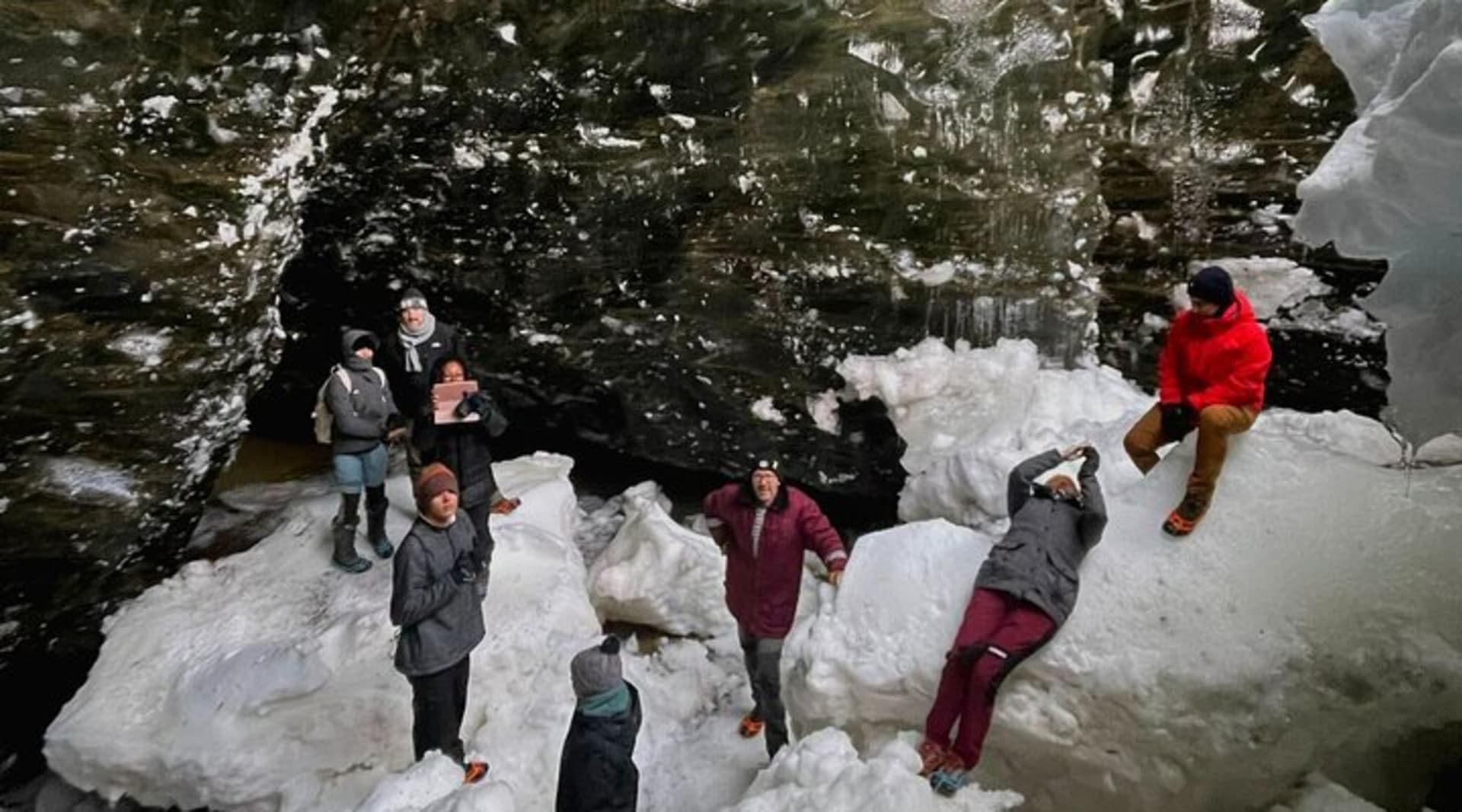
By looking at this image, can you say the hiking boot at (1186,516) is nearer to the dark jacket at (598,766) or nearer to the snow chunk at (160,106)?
the dark jacket at (598,766)

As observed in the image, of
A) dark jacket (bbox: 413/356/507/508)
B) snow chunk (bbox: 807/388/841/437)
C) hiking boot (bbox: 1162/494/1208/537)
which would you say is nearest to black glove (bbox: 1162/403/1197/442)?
hiking boot (bbox: 1162/494/1208/537)

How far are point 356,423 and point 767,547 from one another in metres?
2.60

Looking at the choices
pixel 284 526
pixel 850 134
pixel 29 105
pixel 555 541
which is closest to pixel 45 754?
pixel 284 526

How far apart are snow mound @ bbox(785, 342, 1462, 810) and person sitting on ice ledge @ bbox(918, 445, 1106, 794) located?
0.50ft

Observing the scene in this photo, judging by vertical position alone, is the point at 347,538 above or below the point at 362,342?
below

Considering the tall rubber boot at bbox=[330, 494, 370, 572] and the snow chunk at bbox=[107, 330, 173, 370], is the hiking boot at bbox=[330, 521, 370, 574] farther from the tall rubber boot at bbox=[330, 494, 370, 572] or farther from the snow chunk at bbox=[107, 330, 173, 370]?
the snow chunk at bbox=[107, 330, 173, 370]

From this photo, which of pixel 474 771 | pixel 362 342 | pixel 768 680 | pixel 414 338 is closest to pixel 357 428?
pixel 362 342

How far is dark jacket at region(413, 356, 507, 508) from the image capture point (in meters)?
5.66

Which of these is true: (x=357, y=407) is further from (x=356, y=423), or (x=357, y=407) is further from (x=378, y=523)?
(x=378, y=523)

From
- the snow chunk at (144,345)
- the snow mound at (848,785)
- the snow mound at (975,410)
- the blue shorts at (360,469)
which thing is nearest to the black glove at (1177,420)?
the snow mound at (975,410)

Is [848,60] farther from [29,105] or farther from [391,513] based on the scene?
[29,105]

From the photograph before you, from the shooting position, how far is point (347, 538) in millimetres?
6062

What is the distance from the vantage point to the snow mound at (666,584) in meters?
6.62

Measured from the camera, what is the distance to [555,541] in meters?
6.44
